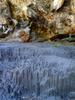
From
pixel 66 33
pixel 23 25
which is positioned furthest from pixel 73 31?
pixel 23 25

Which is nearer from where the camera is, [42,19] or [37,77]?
[37,77]

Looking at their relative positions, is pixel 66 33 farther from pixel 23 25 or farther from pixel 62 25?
pixel 23 25

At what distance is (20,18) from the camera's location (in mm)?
10180

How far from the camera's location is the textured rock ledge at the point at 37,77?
20.9 ft

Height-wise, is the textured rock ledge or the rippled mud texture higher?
the rippled mud texture

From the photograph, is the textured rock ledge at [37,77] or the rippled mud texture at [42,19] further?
the rippled mud texture at [42,19]

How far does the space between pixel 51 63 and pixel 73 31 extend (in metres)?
3.27

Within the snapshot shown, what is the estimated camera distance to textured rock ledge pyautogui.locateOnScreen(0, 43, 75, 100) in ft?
20.9

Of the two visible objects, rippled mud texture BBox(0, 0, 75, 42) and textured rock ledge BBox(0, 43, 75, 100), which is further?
rippled mud texture BBox(0, 0, 75, 42)

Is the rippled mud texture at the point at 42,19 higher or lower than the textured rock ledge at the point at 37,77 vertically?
higher

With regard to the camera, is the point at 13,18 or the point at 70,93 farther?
the point at 13,18

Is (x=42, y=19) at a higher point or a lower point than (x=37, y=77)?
higher

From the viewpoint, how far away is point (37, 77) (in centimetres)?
655

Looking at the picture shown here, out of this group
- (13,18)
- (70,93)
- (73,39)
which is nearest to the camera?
(70,93)
